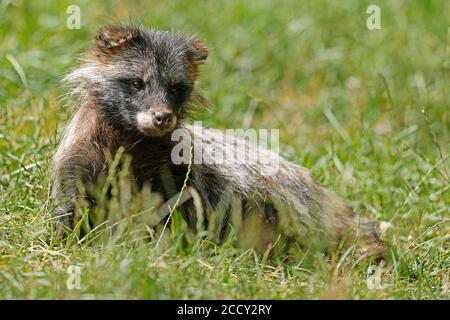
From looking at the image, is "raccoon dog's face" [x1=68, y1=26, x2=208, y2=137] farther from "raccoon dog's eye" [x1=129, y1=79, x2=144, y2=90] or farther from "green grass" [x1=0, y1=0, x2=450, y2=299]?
"green grass" [x1=0, y1=0, x2=450, y2=299]

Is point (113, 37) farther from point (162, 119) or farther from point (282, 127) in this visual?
point (282, 127)

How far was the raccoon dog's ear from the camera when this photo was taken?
6.29 m

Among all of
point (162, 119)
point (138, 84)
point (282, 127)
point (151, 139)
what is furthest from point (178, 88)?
point (282, 127)

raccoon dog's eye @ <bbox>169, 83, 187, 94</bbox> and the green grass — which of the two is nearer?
the green grass

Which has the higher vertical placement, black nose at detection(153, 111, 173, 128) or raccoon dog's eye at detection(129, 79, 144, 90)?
raccoon dog's eye at detection(129, 79, 144, 90)

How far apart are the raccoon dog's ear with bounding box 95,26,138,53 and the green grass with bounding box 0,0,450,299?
0.70 metres

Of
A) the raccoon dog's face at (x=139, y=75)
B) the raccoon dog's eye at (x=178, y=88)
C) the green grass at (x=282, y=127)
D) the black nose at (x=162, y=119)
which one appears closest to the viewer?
the green grass at (x=282, y=127)

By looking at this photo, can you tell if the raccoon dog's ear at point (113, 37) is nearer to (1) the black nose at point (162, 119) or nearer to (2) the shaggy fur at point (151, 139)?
(2) the shaggy fur at point (151, 139)

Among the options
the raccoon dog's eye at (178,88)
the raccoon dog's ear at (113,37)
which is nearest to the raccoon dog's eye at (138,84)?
the raccoon dog's eye at (178,88)

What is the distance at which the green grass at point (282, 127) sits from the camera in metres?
5.07

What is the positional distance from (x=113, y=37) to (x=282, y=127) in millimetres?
2895

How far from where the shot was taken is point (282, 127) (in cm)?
885

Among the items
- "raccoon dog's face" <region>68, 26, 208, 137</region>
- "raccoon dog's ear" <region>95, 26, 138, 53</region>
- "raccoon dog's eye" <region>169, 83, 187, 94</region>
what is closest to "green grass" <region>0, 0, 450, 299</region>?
"raccoon dog's face" <region>68, 26, 208, 137</region>

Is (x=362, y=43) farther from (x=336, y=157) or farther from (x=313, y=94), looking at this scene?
(x=336, y=157)
